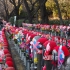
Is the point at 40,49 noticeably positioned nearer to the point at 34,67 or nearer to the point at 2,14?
the point at 34,67

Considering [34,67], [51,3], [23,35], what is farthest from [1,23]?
[34,67]

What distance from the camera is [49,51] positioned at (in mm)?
5219

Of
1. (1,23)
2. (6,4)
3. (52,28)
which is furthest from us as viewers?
(6,4)

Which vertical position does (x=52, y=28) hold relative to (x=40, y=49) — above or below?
below

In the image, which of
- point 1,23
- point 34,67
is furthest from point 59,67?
point 1,23

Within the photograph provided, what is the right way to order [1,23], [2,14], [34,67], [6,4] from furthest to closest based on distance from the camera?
[2,14] < [6,4] < [1,23] < [34,67]

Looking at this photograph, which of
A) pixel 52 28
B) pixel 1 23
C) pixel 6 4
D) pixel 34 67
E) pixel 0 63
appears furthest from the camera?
pixel 6 4

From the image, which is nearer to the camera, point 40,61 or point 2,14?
point 40,61

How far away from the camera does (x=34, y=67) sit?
23.7ft

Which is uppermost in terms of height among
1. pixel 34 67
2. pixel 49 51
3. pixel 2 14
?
pixel 49 51

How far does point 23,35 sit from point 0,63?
4.80m

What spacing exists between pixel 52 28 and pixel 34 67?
1853 cm

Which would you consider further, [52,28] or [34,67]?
[52,28]

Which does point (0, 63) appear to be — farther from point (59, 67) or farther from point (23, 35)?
point (23, 35)
